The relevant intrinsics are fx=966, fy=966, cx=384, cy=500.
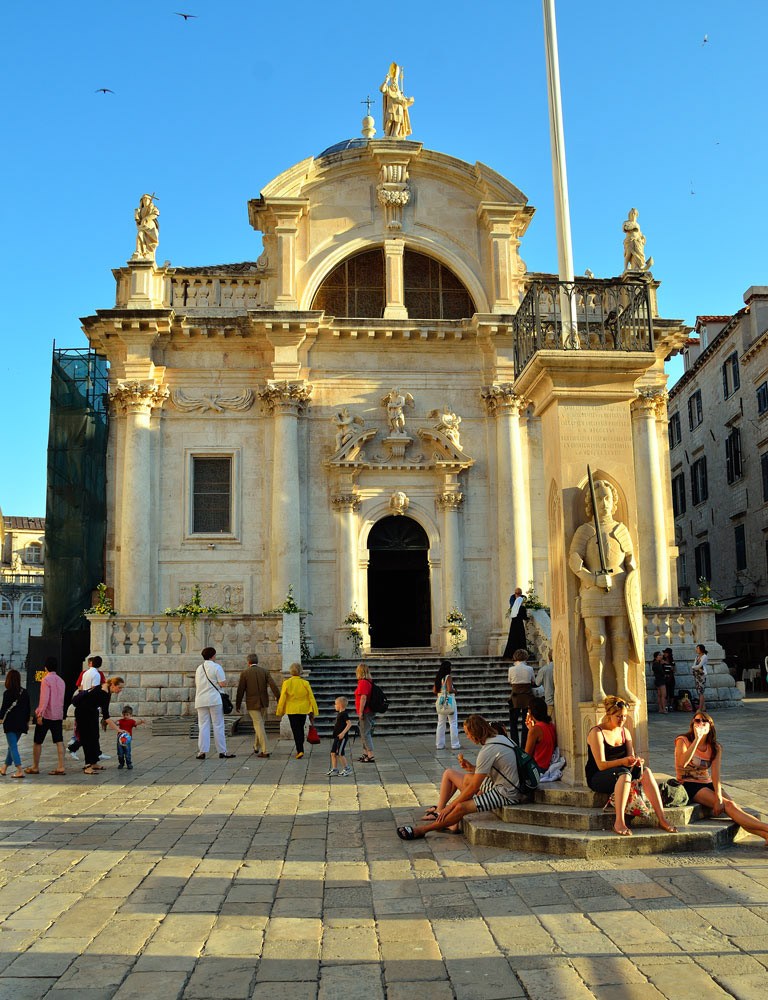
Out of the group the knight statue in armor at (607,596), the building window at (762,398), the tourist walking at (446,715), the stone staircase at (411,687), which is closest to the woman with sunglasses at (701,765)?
the knight statue in armor at (607,596)

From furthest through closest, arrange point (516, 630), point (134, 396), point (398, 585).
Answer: point (398, 585)
point (134, 396)
point (516, 630)

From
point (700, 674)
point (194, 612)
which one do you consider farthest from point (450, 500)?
point (700, 674)

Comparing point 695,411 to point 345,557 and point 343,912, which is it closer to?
point 345,557

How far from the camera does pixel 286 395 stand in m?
24.2

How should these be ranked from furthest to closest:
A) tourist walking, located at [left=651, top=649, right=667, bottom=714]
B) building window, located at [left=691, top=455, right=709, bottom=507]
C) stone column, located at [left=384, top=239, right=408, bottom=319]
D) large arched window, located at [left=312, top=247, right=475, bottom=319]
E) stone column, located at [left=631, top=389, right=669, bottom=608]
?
1. building window, located at [left=691, top=455, right=709, bottom=507]
2. large arched window, located at [left=312, top=247, right=475, bottom=319]
3. stone column, located at [left=384, top=239, right=408, bottom=319]
4. stone column, located at [left=631, top=389, right=669, bottom=608]
5. tourist walking, located at [left=651, top=649, right=667, bottom=714]

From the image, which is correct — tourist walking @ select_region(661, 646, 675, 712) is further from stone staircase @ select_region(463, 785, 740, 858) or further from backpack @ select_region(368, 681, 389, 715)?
stone staircase @ select_region(463, 785, 740, 858)

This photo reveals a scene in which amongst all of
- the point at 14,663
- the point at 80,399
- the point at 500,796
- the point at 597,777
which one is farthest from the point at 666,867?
the point at 14,663

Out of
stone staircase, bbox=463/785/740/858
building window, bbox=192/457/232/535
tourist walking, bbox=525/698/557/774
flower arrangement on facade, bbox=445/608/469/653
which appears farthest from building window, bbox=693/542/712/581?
stone staircase, bbox=463/785/740/858

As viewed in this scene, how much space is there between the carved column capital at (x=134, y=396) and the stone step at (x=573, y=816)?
17293mm

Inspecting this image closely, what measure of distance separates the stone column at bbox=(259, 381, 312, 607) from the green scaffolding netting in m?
4.76

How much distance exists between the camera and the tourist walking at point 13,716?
13750 mm

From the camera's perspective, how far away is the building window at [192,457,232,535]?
24.5 m

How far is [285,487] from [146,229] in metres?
7.72

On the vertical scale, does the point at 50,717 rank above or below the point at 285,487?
below
